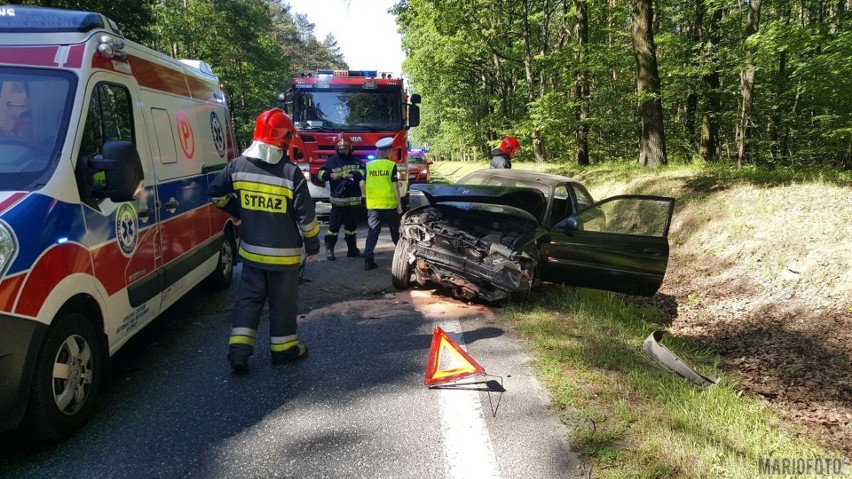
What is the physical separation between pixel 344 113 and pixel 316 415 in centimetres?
896

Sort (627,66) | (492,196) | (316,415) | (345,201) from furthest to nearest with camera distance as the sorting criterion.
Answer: (627,66), (345,201), (492,196), (316,415)

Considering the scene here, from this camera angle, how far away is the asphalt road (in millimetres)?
2768

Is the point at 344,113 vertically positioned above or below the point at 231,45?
below

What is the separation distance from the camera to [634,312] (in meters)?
6.32

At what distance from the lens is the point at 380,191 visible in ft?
24.8

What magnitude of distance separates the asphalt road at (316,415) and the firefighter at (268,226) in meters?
0.33

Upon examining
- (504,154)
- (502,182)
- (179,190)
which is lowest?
(502,182)

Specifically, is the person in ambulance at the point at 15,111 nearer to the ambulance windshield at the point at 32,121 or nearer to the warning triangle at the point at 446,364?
the ambulance windshield at the point at 32,121

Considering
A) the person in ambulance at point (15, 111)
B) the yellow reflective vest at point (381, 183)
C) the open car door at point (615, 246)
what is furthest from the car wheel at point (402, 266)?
the person in ambulance at point (15, 111)

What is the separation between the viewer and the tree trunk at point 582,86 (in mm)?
16027

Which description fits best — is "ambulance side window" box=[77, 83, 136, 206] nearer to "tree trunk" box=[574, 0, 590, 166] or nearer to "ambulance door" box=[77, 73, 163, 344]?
"ambulance door" box=[77, 73, 163, 344]

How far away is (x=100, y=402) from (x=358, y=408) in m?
1.71

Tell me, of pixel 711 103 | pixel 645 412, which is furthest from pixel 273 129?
pixel 711 103

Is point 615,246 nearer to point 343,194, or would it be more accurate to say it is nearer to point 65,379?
point 343,194
